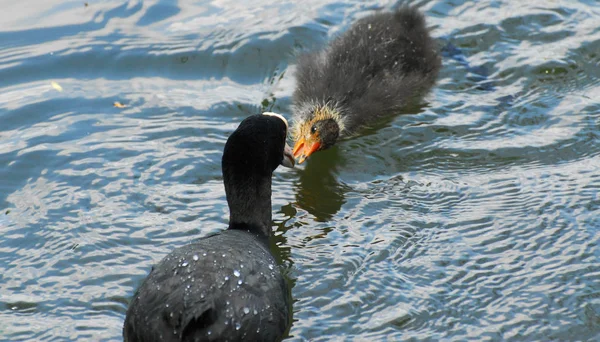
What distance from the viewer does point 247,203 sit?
6.19m

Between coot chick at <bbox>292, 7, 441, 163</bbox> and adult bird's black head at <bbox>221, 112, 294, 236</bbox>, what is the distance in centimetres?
119

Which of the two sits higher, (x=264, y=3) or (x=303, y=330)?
(x=264, y=3)

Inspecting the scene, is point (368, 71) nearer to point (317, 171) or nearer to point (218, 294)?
point (317, 171)

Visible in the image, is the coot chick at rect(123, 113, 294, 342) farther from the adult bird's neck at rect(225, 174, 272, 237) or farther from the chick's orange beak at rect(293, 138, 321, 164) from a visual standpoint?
the chick's orange beak at rect(293, 138, 321, 164)

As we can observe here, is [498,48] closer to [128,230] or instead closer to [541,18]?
[541,18]

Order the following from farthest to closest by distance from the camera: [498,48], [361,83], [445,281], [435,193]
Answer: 1. [498,48]
2. [361,83]
3. [435,193]
4. [445,281]

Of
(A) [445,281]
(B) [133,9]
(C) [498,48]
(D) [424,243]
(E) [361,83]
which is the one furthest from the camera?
(B) [133,9]

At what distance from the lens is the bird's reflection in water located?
700 centimetres

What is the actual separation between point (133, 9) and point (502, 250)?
5.48m

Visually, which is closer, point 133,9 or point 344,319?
point 344,319

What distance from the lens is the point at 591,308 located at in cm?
557

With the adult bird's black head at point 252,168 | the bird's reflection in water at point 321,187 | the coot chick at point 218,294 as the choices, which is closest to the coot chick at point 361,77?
the bird's reflection in water at point 321,187

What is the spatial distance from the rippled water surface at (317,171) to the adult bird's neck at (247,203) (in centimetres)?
32

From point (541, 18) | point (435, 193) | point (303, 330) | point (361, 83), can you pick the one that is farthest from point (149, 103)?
point (541, 18)
